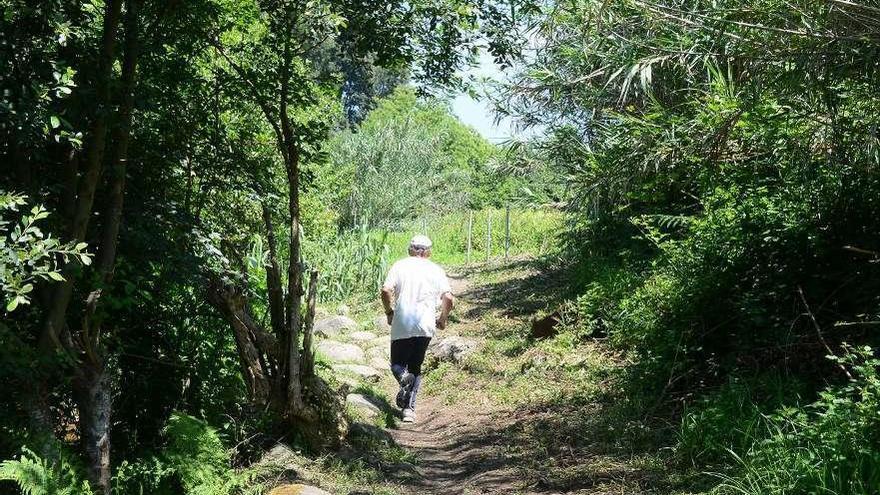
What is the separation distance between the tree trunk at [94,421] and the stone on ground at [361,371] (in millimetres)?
5425

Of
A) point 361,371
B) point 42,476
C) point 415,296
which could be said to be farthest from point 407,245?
point 42,476

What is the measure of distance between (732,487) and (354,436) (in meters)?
3.04

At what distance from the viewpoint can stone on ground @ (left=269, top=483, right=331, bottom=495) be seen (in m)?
5.01

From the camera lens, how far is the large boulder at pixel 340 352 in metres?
10.9

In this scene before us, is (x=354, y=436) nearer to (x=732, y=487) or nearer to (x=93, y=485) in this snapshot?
(x=93, y=485)

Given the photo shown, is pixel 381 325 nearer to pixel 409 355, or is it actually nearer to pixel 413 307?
pixel 409 355

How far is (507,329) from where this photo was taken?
11609 mm

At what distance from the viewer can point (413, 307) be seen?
7.61m

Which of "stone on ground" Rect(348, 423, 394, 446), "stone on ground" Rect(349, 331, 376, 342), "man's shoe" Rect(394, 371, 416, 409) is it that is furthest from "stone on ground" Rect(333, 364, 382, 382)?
"stone on ground" Rect(348, 423, 394, 446)

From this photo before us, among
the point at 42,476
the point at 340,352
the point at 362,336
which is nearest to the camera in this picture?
the point at 42,476

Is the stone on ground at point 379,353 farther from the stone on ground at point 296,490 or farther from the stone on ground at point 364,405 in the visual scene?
the stone on ground at point 296,490

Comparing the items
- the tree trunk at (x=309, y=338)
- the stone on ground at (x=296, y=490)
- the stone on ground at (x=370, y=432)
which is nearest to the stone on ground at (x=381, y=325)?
the stone on ground at (x=370, y=432)

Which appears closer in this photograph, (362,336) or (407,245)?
(362,336)

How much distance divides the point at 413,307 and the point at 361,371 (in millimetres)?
2999
